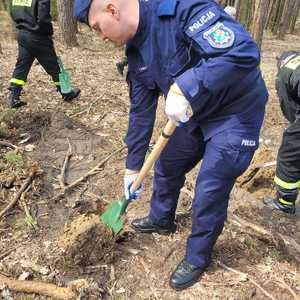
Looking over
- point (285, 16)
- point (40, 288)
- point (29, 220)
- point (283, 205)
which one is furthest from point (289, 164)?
point (285, 16)

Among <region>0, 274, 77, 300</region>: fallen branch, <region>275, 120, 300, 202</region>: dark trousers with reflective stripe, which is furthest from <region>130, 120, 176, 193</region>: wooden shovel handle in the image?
<region>275, 120, 300, 202</region>: dark trousers with reflective stripe

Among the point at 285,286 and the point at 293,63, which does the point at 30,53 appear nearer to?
the point at 293,63

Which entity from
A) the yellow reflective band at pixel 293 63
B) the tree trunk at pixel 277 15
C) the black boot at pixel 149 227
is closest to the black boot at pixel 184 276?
the black boot at pixel 149 227

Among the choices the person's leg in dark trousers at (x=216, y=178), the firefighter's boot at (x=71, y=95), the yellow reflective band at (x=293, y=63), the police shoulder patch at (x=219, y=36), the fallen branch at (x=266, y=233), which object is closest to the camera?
the police shoulder patch at (x=219, y=36)

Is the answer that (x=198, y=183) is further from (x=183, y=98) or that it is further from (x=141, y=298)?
(x=141, y=298)

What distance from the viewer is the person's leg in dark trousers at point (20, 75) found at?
18.5ft

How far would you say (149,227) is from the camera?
332 cm

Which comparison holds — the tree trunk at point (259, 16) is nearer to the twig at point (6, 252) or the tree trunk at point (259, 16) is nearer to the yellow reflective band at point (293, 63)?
the yellow reflective band at point (293, 63)

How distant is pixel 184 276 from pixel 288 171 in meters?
1.84

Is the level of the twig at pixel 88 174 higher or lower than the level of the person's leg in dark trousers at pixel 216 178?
lower

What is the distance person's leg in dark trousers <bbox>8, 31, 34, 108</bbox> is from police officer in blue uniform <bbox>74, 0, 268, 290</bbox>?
3320mm

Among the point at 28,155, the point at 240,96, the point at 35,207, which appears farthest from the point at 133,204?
the point at 240,96

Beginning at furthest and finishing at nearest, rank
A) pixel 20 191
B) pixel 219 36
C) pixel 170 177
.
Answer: pixel 20 191 < pixel 170 177 < pixel 219 36

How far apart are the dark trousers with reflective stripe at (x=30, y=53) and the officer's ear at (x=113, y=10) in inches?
146
